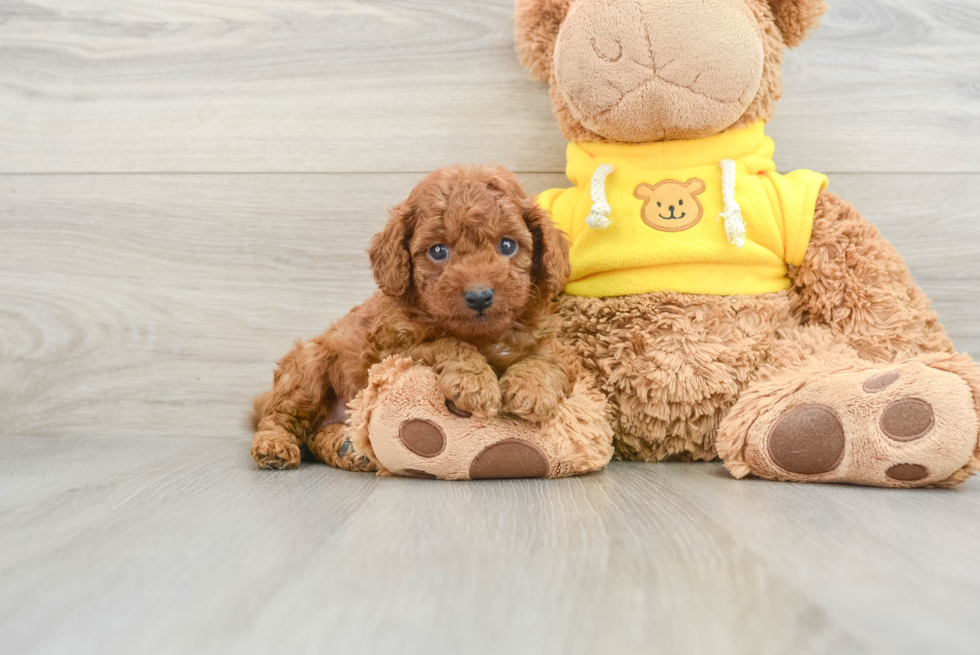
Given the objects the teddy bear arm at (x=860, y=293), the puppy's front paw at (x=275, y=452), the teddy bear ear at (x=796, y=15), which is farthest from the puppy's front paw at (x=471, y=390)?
the teddy bear ear at (x=796, y=15)

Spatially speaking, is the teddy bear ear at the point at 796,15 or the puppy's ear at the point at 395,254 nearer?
the puppy's ear at the point at 395,254

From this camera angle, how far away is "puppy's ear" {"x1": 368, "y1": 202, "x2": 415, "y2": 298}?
120 cm

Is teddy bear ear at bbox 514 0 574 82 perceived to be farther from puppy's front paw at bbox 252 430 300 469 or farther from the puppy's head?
puppy's front paw at bbox 252 430 300 469

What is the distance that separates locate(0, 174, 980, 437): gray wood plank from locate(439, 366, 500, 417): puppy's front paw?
689 millimetres

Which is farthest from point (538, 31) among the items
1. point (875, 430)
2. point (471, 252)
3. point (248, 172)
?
point (875, 430)

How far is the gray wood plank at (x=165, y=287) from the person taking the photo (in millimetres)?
1749

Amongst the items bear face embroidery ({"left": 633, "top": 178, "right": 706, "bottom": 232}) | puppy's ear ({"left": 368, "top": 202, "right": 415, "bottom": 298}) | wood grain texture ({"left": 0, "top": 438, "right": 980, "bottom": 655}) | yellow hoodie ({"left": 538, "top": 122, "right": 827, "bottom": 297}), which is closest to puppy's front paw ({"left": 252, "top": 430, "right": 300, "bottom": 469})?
wood grain texture ({"left": 0, "top": 438, "right": 980, "bottom": 655})

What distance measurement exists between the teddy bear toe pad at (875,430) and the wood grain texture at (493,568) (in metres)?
0.04

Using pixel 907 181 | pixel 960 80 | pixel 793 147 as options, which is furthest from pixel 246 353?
pixel 960 80

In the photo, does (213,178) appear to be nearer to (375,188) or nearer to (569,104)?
(375,188)

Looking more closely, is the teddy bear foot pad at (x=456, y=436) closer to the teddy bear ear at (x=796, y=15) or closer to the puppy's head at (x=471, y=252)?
the puppy's head at (x=471, y=252)

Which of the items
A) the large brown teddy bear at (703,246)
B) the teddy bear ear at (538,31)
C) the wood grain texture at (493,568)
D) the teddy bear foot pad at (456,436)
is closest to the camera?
the wood grain texture at (493,568)

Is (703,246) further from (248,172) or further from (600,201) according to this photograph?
Answer: (248,172)

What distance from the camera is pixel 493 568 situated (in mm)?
764
